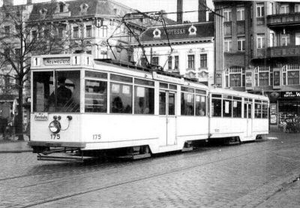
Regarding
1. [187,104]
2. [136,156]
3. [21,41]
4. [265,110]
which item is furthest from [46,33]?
[136,156]

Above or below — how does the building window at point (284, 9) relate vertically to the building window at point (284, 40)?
above

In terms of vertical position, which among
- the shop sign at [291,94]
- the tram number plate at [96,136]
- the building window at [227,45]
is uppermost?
the building window at [227,45]

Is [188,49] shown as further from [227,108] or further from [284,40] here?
[227,108]

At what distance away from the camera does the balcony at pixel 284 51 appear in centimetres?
4775

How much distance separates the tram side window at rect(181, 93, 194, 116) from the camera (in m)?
18.9

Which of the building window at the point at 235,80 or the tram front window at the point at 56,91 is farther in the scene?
the building window at the point at 235,80

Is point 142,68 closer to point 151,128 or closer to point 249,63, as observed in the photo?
point 151,128

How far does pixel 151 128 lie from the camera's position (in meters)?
16.4

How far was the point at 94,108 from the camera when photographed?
45.0 feet

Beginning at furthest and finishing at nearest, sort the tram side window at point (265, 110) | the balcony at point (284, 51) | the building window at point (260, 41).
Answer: the building window at point (260, 41)
the balcony at point (284, 51)
the tram side window at point (265, 110)

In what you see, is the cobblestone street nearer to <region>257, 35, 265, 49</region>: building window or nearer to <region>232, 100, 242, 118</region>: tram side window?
<region>232, 100, 242, 118</region>: tram side window

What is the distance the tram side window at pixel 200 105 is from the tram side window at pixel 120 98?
19.2 ft

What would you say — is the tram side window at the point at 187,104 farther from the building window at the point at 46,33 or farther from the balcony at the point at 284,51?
the balcony at the point at 284,51

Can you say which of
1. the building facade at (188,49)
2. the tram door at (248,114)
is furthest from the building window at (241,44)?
the tram door at (248,114)
